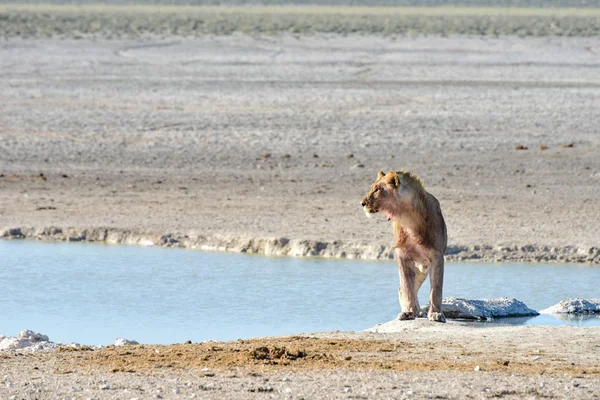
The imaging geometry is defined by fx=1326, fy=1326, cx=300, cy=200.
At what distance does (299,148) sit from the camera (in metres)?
18.7

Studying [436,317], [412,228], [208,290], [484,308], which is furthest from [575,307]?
[208,290]

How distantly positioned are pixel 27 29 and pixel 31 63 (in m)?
13.1

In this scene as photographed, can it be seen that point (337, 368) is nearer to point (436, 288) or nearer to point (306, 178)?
point (436, 288)

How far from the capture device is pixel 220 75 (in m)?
27.8

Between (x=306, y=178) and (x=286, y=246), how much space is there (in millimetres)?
4076

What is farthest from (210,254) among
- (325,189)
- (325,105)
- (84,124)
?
(325,105)

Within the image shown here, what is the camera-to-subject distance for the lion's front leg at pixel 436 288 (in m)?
8.86

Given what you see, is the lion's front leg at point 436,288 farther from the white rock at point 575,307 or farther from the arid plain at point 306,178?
the white rock at point 575,307

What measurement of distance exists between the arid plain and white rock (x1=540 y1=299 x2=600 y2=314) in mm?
1203

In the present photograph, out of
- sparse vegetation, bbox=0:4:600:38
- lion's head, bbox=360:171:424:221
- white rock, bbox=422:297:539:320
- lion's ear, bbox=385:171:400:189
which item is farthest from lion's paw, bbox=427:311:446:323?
sparse vegetation, bbox=0:4:600:38

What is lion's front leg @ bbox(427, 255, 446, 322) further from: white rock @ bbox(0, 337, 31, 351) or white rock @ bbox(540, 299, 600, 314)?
white rock @ bbox(0, 337, 31, 351)

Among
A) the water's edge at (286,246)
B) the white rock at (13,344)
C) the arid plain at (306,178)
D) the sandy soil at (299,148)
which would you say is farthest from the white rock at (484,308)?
the white rock at (13,344)

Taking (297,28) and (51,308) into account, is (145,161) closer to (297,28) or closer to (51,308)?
(51,308)

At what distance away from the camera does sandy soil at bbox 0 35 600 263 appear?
13594 millimetres
